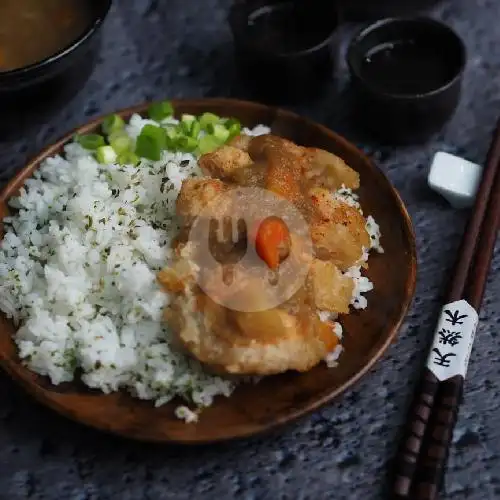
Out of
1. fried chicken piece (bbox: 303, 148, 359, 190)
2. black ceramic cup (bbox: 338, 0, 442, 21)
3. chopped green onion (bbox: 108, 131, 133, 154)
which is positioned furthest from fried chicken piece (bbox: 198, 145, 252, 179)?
black ceramic cup (bbox: 338, 0, 442, 21)

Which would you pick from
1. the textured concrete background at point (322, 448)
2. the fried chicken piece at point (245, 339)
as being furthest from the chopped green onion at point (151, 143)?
the textured concrete background at point (322, 448)

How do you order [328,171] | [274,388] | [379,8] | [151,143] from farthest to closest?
[379,8], [151,143], [328,171], [274,388]

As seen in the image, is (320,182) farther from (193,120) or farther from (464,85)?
(464,85)

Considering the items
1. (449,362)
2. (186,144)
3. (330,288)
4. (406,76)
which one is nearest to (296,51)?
(406,76)

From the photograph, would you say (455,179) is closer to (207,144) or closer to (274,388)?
(207,144)

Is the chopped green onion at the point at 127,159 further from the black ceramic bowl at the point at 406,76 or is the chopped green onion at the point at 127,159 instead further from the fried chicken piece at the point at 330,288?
the black ceramic bowl at the point at 406,76

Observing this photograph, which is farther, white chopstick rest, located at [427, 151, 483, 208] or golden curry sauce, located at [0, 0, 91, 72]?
golden curry sauce, located at [0, 0, 91, 72]

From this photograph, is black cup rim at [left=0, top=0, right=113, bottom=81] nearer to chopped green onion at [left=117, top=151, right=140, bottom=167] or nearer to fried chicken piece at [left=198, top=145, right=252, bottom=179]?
chopped green onion at [left=117, top=151, right=140, bottom=167]
